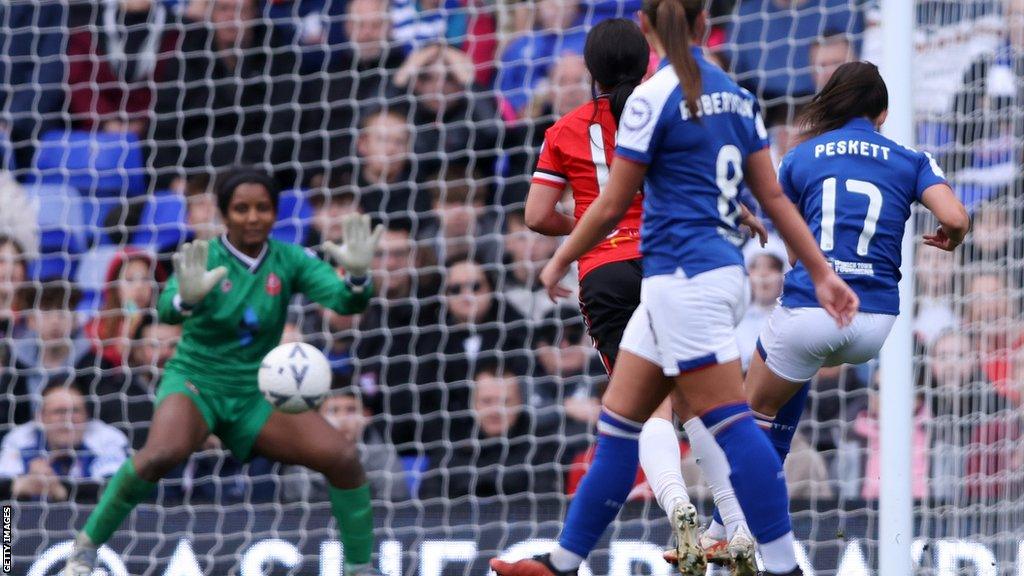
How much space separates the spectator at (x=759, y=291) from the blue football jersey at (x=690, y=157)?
3570 millimetres

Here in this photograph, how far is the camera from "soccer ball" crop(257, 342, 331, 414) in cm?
542

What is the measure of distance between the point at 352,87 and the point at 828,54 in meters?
2.50

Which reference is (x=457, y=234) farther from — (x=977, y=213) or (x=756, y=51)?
(x=977, y=213)

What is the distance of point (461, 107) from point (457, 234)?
0.69m

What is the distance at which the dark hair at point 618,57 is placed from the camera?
4387 mm

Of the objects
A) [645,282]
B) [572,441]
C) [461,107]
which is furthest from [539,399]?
[645,282]

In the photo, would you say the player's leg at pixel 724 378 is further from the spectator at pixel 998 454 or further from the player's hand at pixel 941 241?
the spectator at pixel 998 454

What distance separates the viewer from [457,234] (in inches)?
307

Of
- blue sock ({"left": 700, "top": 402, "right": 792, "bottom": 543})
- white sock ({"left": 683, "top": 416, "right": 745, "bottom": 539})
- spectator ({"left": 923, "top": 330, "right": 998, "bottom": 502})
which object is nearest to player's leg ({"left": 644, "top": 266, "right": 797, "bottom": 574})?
blue sock ({"left": 700, "top": 402, "right": 792, "bottom": 543})

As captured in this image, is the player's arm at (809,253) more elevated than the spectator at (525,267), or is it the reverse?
the spectator at (525,267)

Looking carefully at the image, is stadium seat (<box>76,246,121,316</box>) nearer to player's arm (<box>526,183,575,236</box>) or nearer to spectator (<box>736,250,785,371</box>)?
spectator (<box>736,250,785,371</box>)

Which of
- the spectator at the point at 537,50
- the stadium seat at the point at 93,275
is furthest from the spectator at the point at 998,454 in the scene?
the stadium seat at the point at 93,275

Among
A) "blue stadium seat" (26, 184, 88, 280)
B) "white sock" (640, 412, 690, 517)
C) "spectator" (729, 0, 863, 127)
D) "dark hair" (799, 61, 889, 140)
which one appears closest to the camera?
"white sock" (640, 412, 690, 517)

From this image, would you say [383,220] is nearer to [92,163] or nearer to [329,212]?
[329,212]
